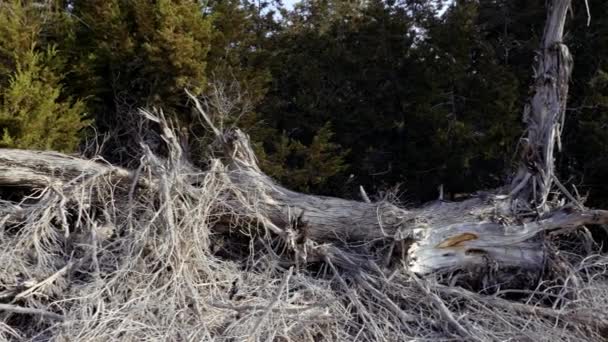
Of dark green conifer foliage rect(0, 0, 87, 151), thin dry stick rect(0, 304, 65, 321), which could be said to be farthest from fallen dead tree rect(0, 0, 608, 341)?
dark green conifer foliage rect(0, 0, 87, 151)

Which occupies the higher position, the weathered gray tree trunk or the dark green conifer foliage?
the dark green conifer foliage

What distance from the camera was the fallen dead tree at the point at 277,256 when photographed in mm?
3582

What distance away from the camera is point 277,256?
4387 millimetres

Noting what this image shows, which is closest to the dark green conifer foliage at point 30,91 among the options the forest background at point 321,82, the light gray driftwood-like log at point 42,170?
the forest background at point 321,82

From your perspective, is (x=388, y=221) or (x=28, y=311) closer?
(x=28, y=311)

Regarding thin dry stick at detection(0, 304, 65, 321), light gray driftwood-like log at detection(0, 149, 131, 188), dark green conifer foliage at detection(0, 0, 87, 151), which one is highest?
dark green conifer foliage at detection(0, 0, 87, 151)

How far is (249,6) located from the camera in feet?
26.6

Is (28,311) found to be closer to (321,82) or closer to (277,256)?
(277,256)

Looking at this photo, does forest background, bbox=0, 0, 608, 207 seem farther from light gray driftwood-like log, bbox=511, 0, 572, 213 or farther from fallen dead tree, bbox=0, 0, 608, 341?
fallen dead tree, bbox=0, 0, 608, 341

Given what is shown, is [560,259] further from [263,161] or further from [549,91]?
[263,161]

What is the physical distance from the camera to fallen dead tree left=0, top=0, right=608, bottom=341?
11.8ft

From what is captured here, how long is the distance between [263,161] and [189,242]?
8.38 ft

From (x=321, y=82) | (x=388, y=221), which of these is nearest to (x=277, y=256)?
(x=388, y=221)

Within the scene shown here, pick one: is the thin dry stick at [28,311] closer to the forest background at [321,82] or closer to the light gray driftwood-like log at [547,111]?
the forest background at [321,82]
